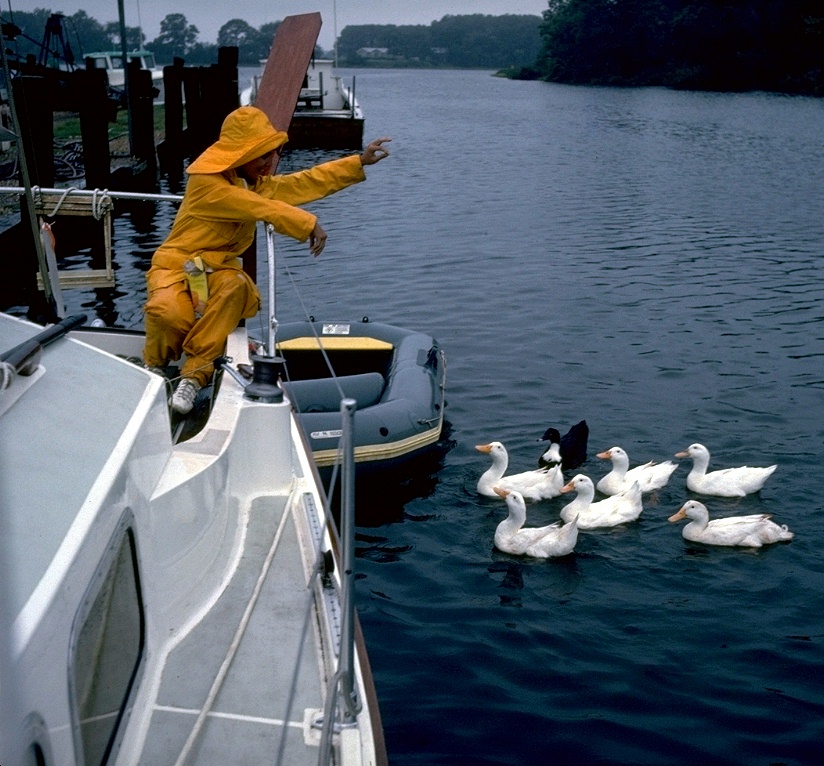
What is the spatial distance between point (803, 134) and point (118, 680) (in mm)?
41310

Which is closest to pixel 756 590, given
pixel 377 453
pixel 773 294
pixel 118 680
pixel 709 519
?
pixel 709 519

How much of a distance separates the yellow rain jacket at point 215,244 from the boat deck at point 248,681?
182 cm

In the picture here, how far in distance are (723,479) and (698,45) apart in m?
86.1

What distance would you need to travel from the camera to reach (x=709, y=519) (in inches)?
348

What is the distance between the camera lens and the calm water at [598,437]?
241 inches

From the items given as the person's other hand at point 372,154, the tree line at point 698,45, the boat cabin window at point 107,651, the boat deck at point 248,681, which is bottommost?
the boat deck at point 248,681

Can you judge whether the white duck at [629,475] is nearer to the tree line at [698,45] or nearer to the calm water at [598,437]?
the calm water at [598,437]

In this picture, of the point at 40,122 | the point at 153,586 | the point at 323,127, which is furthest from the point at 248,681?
the point at 323,127

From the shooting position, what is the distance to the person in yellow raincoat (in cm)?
554

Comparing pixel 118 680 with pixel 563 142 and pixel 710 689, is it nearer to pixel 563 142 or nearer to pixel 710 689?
pixel 710 689

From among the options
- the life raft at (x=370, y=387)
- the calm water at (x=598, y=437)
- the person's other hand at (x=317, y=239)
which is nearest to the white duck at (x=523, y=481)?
the calm water at (x=598, y=437)

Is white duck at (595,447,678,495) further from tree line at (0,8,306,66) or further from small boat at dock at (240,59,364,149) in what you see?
small boat at dock at (240,59,364,149)

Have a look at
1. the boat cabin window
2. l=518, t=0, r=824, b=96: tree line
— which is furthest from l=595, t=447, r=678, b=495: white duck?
l=518, t=0, r=824, b=96: tree line

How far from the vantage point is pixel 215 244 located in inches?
230
